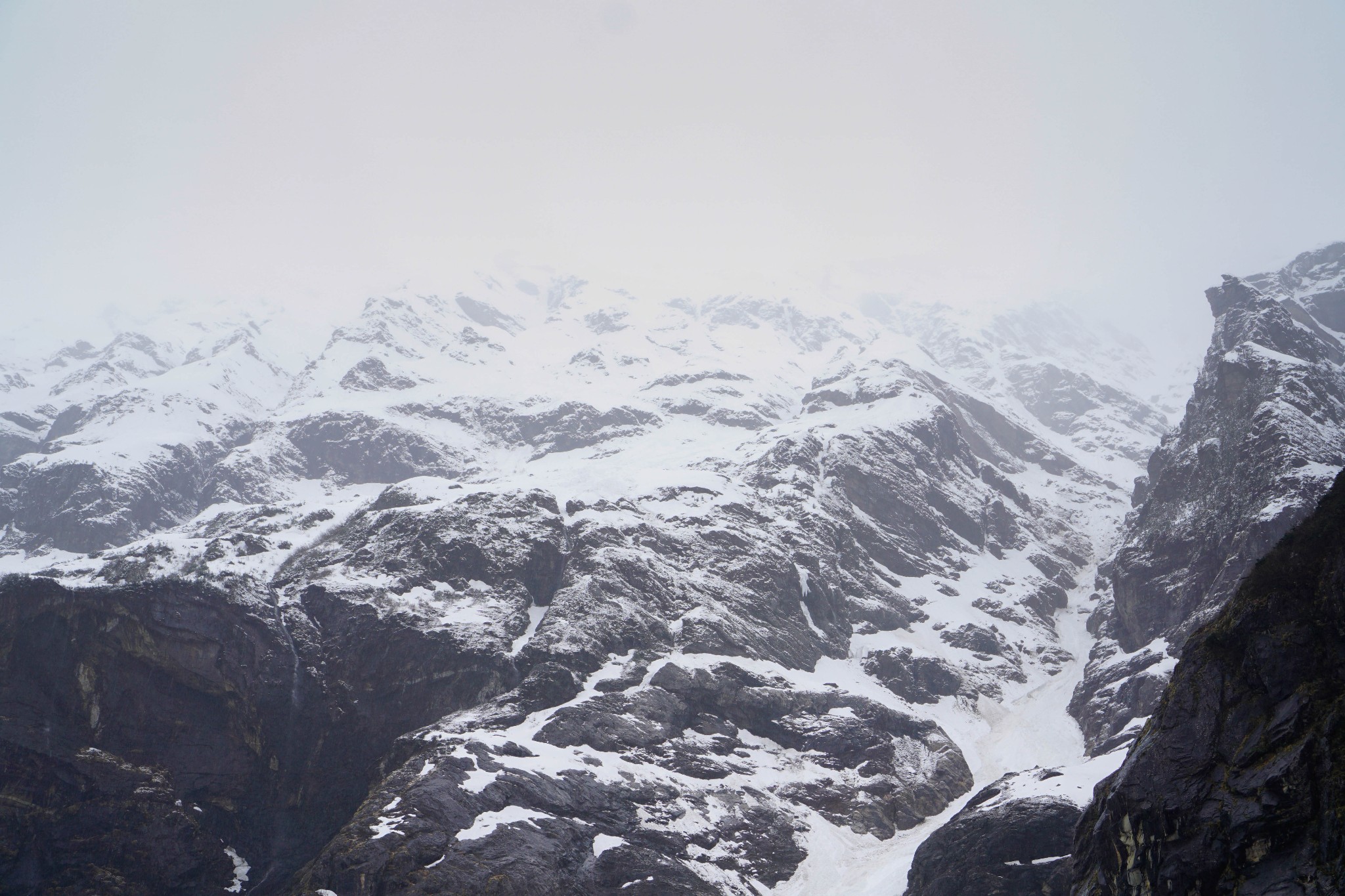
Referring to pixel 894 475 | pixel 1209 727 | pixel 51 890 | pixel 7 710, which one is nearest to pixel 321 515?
pixel 7 710

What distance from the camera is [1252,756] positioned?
138 feet

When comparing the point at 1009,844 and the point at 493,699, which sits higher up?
the point at 1009,844

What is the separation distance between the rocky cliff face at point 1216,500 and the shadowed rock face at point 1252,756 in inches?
2344

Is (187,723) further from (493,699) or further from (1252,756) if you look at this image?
(1252,756)

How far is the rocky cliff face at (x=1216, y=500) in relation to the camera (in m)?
113

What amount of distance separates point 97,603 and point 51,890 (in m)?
30.2

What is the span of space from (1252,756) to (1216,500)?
100095 mm

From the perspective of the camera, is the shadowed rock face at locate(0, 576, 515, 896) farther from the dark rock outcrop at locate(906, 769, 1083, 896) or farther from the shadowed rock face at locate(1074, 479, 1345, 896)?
the shadowed rock face at locate(1074, 479, 1345, 896)

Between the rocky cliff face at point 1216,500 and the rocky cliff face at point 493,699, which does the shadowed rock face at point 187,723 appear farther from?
the rocky cliff face at point 1216,500

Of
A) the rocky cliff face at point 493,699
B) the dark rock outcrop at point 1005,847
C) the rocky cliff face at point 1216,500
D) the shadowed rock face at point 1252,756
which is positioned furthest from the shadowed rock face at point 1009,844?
the rocky cliff face at point 1216,500

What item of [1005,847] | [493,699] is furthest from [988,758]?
[493,699]

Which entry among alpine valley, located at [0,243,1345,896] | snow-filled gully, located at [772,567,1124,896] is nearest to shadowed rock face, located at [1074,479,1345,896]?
alpine valley, located at [0,243,1345,896]

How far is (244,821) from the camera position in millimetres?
95500

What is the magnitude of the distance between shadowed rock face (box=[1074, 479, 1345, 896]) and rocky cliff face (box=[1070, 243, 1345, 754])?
195ft
